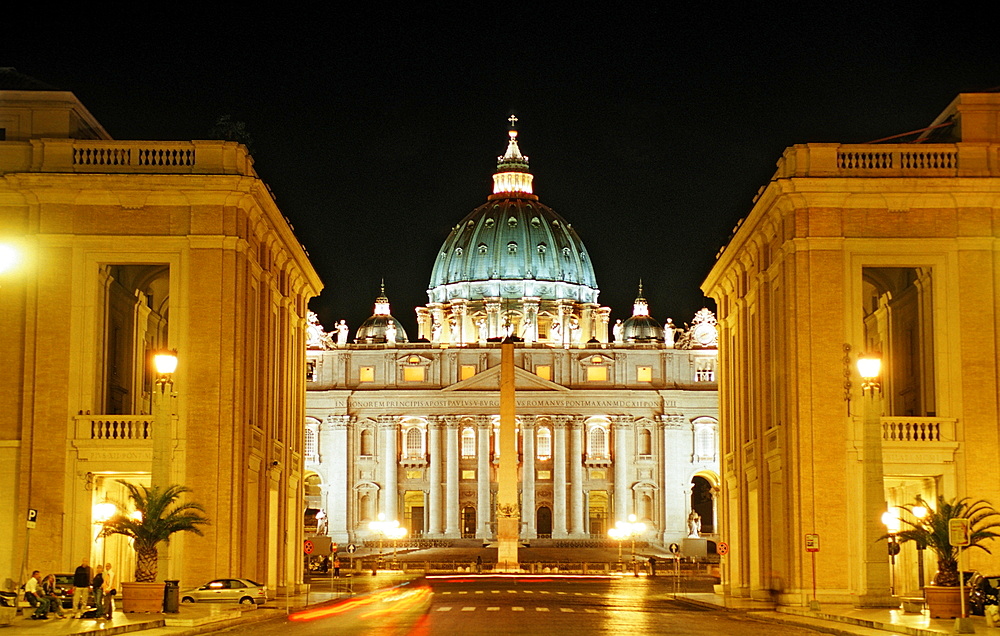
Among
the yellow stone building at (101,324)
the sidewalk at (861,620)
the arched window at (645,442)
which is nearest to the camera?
the sidewalk at (861,620)

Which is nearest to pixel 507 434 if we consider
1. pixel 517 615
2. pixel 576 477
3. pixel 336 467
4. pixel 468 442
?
pixel 517 615

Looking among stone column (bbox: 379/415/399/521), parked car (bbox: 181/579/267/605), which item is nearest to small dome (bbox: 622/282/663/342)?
stone column (bbox: 379/415/399/521)

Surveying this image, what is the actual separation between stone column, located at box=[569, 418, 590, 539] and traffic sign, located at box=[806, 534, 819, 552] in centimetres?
11407

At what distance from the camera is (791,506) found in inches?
1928

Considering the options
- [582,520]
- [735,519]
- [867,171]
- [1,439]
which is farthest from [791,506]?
[582,520]

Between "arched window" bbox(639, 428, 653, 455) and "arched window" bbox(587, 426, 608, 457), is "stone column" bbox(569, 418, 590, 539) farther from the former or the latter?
"arched window" bbox(639, 428, 653, 455)

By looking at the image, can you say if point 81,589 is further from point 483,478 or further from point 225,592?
point 483,478

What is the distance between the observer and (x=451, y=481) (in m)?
159

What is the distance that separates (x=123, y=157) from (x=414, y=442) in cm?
11351

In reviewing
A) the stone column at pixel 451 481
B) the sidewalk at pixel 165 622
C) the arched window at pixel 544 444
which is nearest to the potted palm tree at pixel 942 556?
the sidewalk at pixel 165 622

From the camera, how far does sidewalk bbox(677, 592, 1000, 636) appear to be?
34.1 meters

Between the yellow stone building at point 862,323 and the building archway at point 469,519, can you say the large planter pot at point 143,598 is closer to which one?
the yellow stone building at point 862,323

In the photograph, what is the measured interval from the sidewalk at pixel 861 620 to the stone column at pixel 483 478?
10824 cm

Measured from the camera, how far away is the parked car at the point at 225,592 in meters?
45.8
